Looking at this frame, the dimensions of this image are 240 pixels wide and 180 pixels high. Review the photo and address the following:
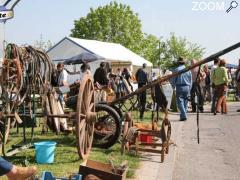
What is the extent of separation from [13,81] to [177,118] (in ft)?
30.8

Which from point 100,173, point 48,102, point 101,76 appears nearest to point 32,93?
point 48,102

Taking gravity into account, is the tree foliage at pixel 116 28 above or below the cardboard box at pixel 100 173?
above

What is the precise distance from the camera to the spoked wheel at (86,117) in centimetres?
782

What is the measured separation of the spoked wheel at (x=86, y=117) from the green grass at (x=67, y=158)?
0.71 ft

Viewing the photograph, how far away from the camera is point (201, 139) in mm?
11586

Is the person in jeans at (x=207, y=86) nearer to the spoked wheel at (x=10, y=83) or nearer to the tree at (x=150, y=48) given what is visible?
the spoked wheel at (x=10, y=83)

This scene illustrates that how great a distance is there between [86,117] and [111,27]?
75.4 metres

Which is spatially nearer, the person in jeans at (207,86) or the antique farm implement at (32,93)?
the antique farm implement at (32,93)

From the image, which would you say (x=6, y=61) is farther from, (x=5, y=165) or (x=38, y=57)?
Result: (x=5, y=165)

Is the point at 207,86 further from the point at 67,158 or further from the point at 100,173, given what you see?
the point at 100,173

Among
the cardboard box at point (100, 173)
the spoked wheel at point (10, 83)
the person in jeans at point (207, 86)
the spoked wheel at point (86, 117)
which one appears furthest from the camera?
the person in jeans at point (207, 86)

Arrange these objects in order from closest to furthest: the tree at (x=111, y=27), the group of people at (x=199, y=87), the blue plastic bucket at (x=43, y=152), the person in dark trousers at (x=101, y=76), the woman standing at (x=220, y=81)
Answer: the blue plastic bucket at (x=43, y=152), the group of people at (x=199, y=87), the woman standing at (x=220, y=81), the person in dark trousers at (x=101, y=76), the tree at (x=111, y=27)

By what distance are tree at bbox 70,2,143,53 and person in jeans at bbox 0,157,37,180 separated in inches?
2967

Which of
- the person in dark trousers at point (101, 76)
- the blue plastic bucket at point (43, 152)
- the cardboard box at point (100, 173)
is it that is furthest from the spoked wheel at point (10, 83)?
the person in dark trousers at point (101, 76)
